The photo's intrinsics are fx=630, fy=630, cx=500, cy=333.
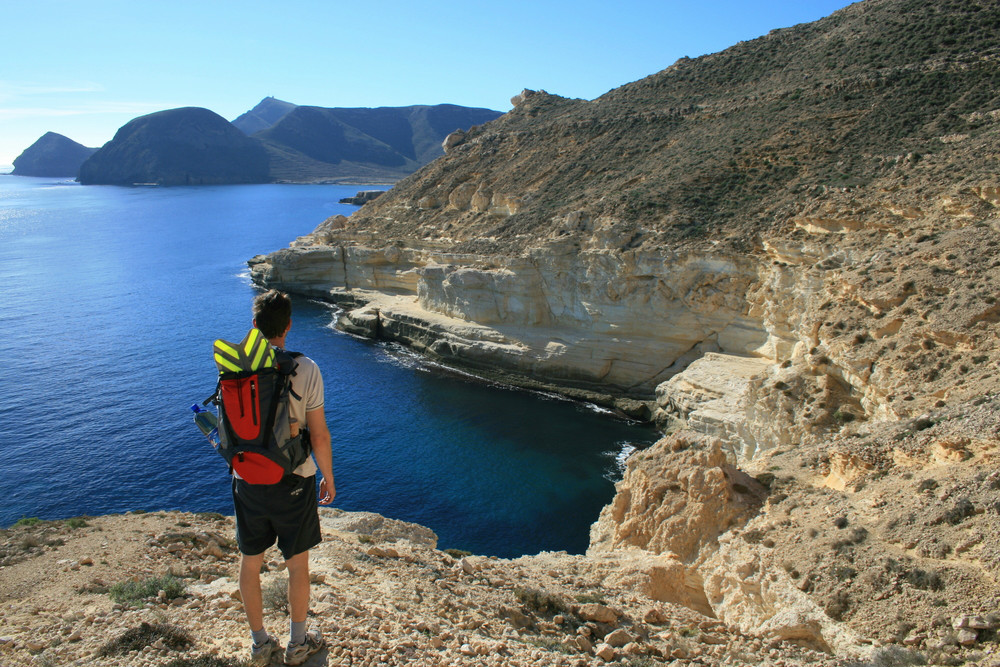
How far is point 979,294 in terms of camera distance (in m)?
15.0

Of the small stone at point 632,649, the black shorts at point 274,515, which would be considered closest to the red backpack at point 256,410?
the black shorts at point 274,515

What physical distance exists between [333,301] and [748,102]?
3302 cm

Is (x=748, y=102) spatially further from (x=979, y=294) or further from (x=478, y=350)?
(x=979, y=294)

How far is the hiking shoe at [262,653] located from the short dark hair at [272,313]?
8.45 feet

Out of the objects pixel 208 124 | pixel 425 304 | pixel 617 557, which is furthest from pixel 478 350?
pixel 208 124

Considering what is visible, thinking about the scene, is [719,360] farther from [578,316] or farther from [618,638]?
[618,638]

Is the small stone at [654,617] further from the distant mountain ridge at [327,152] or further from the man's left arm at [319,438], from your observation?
the distant mountain ridge at [327,152]

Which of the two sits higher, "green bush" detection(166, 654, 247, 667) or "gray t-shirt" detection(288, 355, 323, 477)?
"gray t-shirt" detection(288, 355, 323, 477)

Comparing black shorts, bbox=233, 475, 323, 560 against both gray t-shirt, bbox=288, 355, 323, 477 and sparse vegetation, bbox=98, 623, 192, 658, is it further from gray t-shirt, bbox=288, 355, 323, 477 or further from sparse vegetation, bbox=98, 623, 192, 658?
sparse vegetation, bbox=98, 623, 192, 658

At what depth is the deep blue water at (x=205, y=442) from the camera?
69.2ft

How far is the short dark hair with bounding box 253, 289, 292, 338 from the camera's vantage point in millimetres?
5270

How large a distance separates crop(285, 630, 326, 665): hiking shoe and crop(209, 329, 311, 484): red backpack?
144 cm

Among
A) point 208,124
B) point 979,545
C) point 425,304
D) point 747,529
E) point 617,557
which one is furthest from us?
point 208,124

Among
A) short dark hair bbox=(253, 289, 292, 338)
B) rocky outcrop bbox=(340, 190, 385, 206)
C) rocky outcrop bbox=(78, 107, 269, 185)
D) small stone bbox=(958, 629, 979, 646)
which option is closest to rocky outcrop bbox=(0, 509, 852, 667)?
small stone bbox=(958, 629, 979, 646)
